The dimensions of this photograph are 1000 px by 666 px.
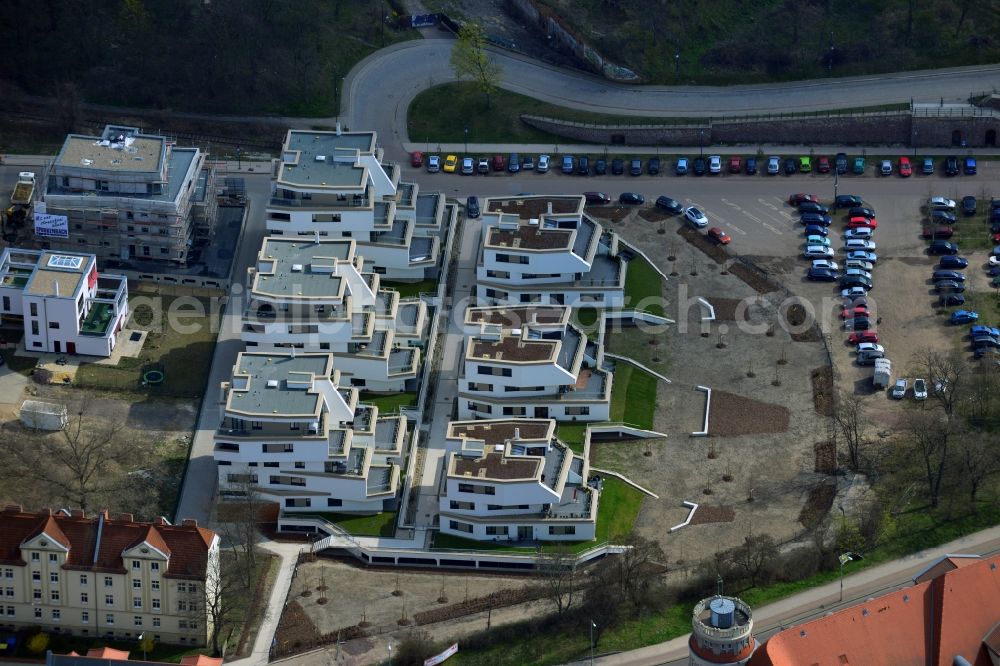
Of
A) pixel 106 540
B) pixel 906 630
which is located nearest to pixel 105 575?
pixel 106 540

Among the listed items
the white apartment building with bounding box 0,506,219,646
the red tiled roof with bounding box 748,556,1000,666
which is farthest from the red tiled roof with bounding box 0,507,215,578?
the red tiled roof with bounding box 748,556,1000,666

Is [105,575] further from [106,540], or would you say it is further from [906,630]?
[906,630]

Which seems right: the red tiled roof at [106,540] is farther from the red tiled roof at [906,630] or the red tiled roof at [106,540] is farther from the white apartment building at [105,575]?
the red tiled roof at [906,630]

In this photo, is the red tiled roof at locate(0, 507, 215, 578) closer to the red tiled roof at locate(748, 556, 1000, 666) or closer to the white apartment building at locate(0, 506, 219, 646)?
the white apartment building at locate(0, 506, 219, 646)

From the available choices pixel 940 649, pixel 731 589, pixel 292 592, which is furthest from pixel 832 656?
pixel 292 592

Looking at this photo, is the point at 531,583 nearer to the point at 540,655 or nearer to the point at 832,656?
the point at 540,655

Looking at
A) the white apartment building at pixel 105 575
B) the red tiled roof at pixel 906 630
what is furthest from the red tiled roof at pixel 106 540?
the red tiled roof at pixel 906 630
